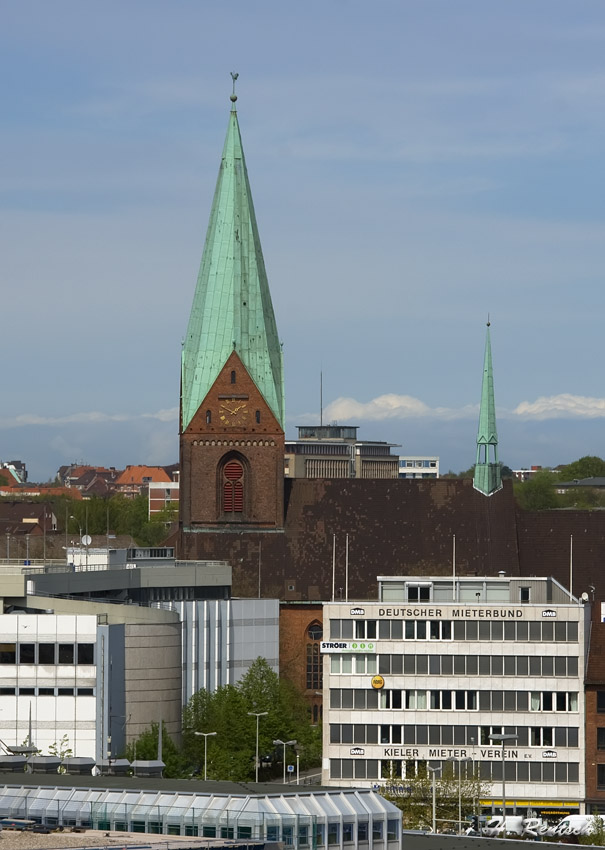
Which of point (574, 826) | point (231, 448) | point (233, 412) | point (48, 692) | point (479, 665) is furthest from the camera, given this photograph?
point (231, 448)

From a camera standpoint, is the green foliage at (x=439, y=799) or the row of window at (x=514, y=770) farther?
the row of window at (x=514, y=770)

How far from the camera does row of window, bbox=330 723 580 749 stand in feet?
351

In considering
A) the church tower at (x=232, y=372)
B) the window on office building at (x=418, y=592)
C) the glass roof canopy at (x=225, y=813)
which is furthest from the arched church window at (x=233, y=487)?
the glass roof canopy at (x=225, y=813)

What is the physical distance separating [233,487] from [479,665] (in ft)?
136

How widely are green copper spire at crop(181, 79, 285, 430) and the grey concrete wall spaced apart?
114ft

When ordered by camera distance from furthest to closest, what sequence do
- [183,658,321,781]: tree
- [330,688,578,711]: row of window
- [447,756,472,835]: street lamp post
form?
[183,658,321,781]: tree < [330,688,578,711]: row of window < [447,756,472,835]: street lamp post

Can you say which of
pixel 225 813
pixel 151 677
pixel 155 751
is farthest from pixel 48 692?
pixel 225 813

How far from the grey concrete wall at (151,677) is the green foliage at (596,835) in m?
25.7

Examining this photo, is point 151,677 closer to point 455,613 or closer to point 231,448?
point 455,613

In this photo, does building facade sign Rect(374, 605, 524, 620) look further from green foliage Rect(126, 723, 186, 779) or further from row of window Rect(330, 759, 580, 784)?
green foliage Rect(126, 723, 186, 779)

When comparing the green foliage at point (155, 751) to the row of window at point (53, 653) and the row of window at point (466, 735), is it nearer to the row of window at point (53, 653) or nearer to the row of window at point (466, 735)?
the row of window at point (53, 653)

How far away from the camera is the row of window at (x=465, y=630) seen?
108 m

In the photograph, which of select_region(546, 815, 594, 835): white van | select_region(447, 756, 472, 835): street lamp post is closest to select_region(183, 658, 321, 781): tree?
select_region(447, 756, 472, 835): street lamp post

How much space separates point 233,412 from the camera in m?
145
